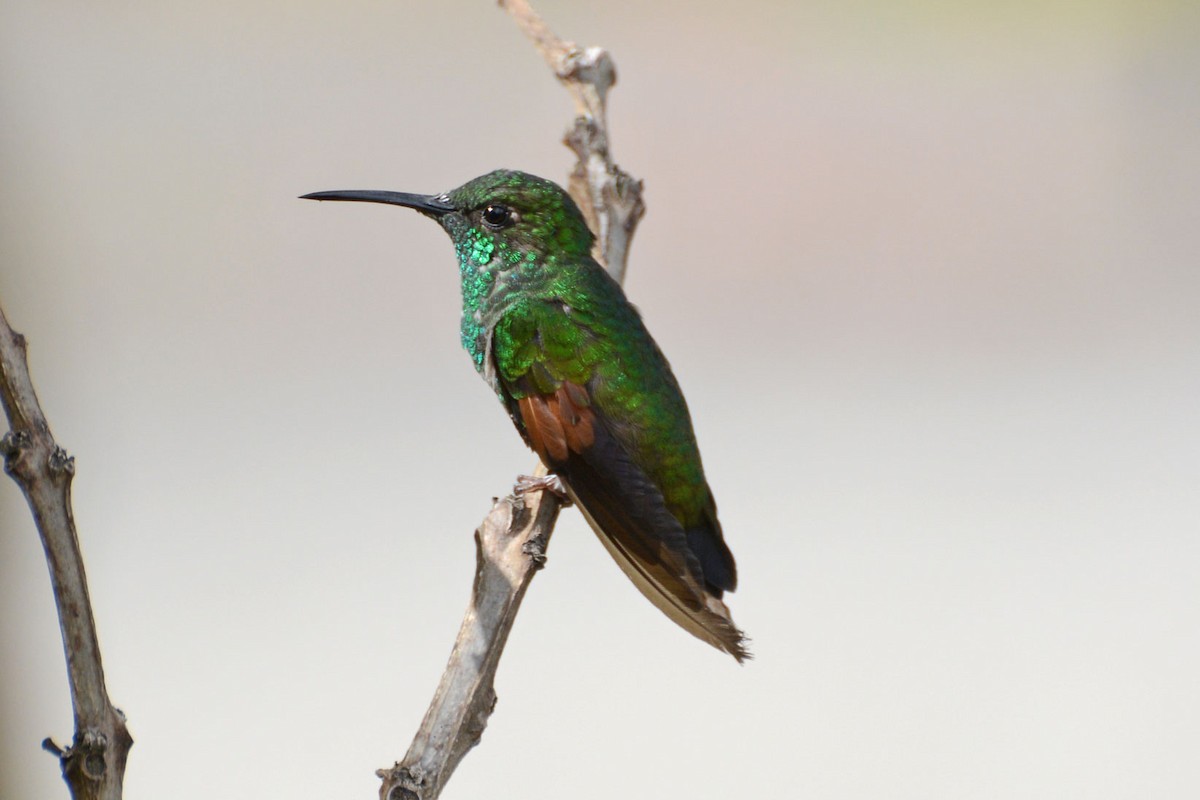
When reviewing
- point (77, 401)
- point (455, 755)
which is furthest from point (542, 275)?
point (77, 401)

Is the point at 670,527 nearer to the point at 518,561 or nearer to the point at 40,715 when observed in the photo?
the point at 518,561

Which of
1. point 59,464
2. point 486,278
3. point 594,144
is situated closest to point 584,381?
point 486,278

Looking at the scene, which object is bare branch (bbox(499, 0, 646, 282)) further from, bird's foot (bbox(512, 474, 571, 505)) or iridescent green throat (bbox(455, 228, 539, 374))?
bird's foot (bbox(512, 474, 571, 505))

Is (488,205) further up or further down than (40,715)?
further up

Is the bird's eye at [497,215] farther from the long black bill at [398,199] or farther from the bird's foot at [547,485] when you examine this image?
the bird's foot at [547,485]

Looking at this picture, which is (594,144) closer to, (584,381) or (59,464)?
(584,381)

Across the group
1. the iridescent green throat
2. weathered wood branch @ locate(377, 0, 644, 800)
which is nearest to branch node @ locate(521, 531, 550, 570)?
weathered wood branch @ locate(377, 0, 644, 800)

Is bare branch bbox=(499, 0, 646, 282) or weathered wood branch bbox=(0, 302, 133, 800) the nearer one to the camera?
weathered wood branch bbox=(0, 302, 133, 800)
